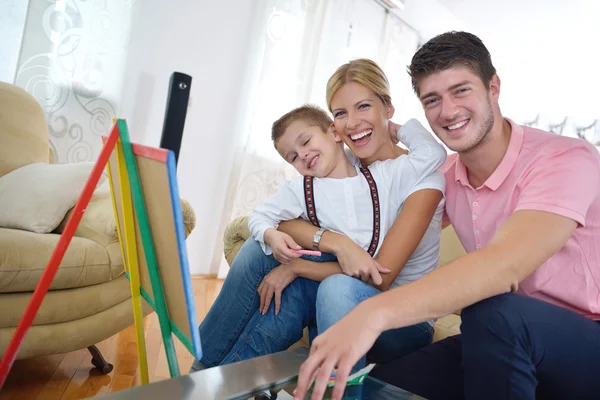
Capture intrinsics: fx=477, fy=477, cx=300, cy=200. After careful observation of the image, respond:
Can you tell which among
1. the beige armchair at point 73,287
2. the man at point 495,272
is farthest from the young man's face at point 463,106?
the beige armchair at point 73,287

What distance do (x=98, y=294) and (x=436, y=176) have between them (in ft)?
3.54

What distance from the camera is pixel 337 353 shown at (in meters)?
0.69

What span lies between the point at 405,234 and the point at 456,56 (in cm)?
46

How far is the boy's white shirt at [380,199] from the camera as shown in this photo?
1.30 metres

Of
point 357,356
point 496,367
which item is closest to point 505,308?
point 496,367

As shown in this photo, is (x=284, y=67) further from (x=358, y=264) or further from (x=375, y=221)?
(x=358, y=264)

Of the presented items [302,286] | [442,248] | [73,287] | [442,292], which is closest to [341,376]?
[442,292]

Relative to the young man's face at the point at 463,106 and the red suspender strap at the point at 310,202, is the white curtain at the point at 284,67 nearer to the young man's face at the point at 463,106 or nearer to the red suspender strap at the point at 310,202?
the red suspender strap at the point at 310,202

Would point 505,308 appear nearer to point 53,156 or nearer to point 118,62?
point 53,156

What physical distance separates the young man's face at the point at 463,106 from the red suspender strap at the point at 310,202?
0.40 m

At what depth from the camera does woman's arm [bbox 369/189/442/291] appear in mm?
1193

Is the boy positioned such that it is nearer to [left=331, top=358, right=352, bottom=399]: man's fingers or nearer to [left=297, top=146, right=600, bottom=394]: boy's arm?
[left=297, top=146, right=600, bottom=394]: boy's arm

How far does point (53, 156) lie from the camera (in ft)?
7.44

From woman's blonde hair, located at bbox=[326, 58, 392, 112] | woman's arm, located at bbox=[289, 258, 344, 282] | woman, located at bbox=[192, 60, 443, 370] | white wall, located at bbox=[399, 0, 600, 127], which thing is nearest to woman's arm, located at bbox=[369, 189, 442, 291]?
woman, located at bbox=[192, 60, 443, 370]
